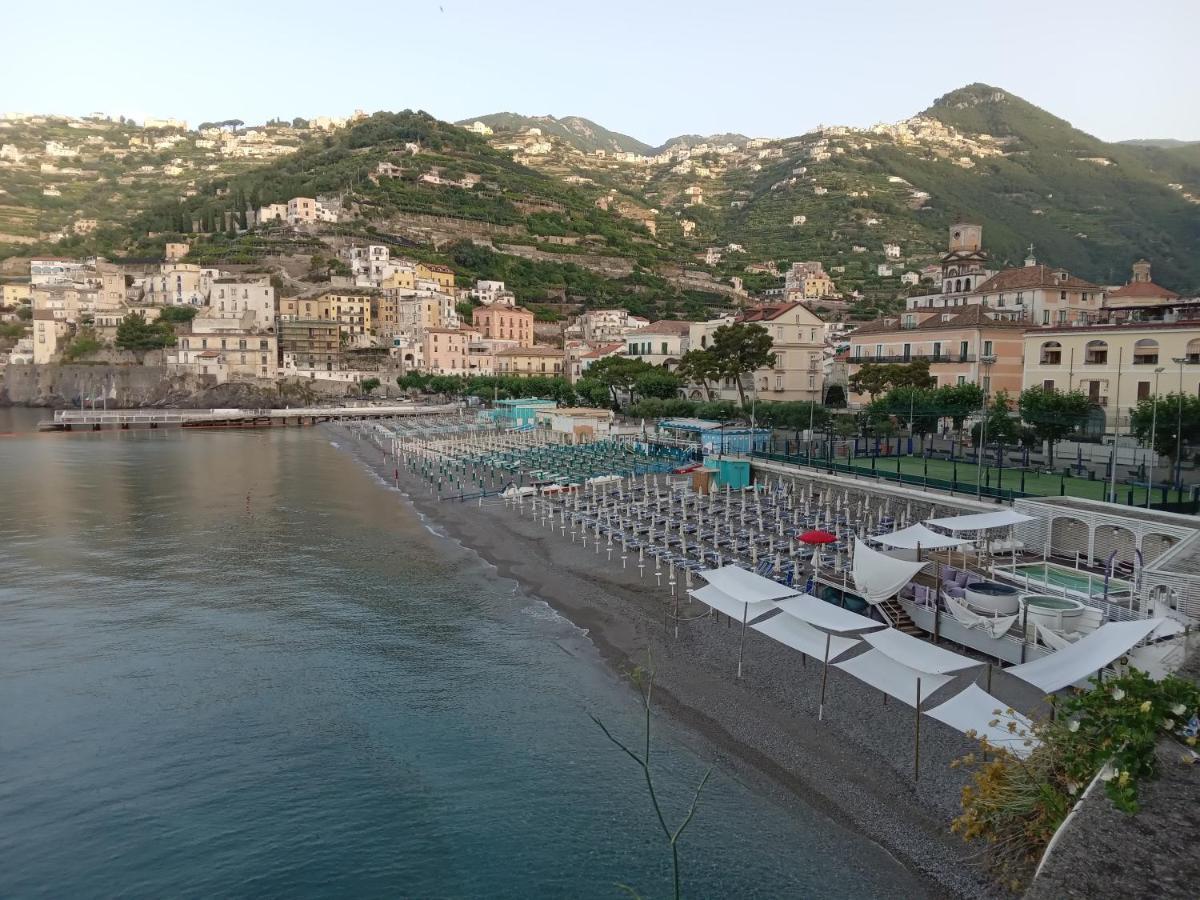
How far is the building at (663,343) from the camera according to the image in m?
63.4

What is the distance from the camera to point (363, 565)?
987 inches

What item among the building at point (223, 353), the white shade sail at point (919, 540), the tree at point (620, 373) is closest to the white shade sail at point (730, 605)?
the white shade sail at point (919, 540)

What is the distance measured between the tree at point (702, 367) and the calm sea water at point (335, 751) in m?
25.6

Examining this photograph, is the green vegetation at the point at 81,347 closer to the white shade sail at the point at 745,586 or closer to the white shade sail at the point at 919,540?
the white shade sail at the point at 745,586

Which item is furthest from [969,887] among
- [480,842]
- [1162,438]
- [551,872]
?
[1162,438]

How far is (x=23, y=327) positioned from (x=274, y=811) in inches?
4320

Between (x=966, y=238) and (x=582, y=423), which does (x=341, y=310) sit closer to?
(x=582, y=423)

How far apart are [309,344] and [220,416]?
18.5 metres

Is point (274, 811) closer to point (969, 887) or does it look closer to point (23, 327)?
point (969, 887)

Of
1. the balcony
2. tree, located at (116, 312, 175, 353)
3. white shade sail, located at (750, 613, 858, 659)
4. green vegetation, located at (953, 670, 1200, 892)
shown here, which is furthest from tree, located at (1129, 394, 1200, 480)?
tree, located at (116, 312, 175, 353)

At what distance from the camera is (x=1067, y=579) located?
17516mm

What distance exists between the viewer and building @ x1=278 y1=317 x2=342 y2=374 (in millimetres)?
91750

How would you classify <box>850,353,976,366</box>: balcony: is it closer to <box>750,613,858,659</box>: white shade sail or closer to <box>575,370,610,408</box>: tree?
<box>575,370,610,408</box>: tree

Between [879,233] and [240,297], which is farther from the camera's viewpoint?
[879,233]
